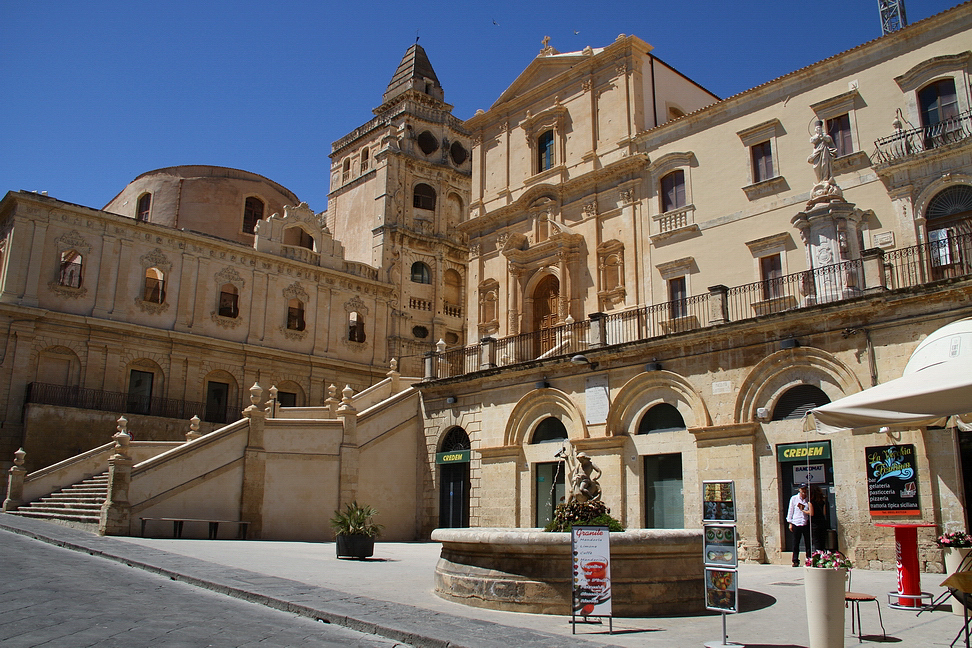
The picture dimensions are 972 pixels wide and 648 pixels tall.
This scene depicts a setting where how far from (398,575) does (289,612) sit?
4.65m

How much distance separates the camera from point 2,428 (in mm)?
28766

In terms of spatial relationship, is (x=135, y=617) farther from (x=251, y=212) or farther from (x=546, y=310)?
(x=251, y=212)

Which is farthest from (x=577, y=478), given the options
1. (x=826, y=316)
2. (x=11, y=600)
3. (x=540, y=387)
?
(x=540, y=387)

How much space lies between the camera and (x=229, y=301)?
1426 inches

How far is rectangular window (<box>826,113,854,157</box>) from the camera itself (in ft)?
66.5

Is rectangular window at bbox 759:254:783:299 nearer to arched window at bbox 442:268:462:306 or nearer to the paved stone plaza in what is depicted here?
the paved stone plaza

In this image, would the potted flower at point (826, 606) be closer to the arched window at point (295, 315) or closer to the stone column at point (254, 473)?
the stone column at point (254, 473)

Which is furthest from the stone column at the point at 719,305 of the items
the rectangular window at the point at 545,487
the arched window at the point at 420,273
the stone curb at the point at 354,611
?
the arched window at the point at 420,273

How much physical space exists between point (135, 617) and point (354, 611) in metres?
2.34

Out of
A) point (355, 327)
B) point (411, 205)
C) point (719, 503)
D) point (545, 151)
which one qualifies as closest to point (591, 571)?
point (719, 503)

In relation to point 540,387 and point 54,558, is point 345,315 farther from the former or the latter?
point 54,558

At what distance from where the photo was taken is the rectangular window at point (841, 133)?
66.5 ft

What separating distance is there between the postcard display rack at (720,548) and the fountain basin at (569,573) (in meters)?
1.40

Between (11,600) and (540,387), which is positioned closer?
(11,600)
